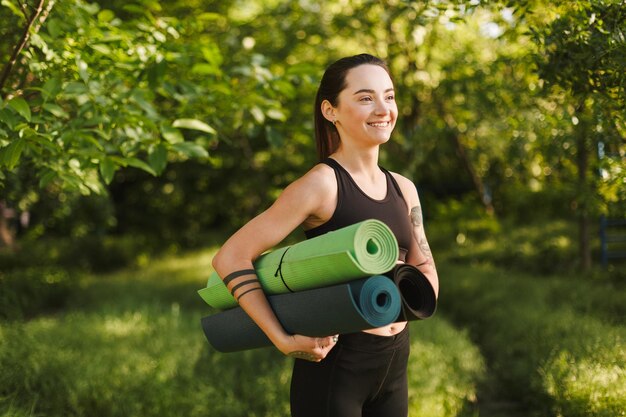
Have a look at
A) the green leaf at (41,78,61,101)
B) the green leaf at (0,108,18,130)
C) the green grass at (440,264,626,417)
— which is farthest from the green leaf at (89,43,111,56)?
the green grass at (440,264,626,417)

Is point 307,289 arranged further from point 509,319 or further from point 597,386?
point 509,319

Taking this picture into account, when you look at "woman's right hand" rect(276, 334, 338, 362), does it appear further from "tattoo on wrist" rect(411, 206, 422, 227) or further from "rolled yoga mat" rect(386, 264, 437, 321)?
"tattoo on wrist" rect(411, 206, 422, 227)

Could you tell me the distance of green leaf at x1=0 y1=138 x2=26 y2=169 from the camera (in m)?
2.93

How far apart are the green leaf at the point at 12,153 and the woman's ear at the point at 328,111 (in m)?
1.31

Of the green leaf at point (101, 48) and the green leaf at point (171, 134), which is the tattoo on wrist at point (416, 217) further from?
the green leaf at point (101, 48)

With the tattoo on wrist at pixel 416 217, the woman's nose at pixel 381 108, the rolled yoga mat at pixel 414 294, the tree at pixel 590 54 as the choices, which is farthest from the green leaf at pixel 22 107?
the tree at pixel 590 54

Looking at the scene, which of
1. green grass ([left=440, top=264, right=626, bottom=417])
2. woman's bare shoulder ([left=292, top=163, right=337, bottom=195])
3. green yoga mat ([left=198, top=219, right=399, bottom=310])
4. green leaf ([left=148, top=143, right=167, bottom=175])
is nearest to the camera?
green yoga mat ([left=198, top=219, right=399, bottom=310])

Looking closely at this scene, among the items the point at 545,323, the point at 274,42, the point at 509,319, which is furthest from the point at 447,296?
the point at 274,42

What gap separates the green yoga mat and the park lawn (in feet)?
7.03

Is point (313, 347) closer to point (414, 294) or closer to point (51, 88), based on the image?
point (414, 294)

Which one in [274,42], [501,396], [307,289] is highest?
[274,42]

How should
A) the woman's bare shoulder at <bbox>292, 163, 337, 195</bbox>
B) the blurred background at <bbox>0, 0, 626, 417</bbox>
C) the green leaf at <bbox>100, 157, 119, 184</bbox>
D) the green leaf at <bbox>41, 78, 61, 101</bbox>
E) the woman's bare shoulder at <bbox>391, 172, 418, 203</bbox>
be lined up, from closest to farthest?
the woman's bare shoulder at <bbox>292, 163, 337, 195</bbox> < the woman's bare shoulder at <bbox>391, 172, 418, 203</bbox> < the green leaf at <bbox>41, 78, 61, 101</bbox> < the green leaf at <bbox>100, 157, 119, 184</bbox> < the blurred background at <bbox>0, 0, 626, 417</bbox>

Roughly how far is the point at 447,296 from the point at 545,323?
266 centimetres

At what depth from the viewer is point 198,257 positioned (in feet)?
39.5
